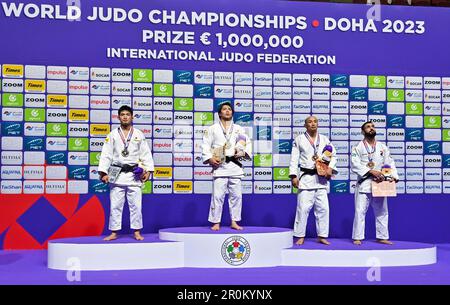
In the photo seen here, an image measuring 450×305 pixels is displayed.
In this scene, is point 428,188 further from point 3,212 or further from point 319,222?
point 3,212

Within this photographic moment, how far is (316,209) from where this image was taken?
21.5ft

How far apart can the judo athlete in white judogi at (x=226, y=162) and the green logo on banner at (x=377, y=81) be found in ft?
7.29

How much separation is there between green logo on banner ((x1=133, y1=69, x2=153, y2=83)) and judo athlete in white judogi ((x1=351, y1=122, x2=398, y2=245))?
2.70 m

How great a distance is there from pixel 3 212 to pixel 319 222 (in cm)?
378

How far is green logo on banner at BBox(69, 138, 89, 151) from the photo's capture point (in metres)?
7.09

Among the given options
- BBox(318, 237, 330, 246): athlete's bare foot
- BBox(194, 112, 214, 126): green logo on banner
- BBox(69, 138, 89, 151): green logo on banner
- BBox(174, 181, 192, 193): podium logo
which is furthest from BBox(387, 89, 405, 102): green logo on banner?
BBox(69, 138, 89, 151): green logo on banner

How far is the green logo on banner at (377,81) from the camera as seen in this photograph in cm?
760

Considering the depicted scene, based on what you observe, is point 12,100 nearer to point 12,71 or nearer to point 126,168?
point 12,71

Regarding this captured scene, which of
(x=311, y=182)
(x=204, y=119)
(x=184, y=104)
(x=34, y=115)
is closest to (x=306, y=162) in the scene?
(x=311, y=182)

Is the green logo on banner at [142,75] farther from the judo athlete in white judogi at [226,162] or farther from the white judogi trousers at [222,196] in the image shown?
the white judogi trousers at [222,196]

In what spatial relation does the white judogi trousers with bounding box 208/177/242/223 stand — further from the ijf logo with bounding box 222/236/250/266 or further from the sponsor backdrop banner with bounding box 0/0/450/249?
the sponsor backdrop banner with bounding box 0/0/450/249

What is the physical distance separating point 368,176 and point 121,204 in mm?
2780

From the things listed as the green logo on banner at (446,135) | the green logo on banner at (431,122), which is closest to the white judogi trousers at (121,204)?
the green logo on banner at (431,122)

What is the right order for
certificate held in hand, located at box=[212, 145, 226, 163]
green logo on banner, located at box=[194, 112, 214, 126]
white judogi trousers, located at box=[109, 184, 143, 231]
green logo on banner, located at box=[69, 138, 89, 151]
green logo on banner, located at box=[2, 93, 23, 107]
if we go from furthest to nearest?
1. green logo on banner, located at box=[194, 112, 214, 126]
2. green logo on banner, located at box=[69, 138, 89, 151]
3. green logo on banner, located at box=[2, 93, 23, 107]
4. certificate held in hand, located at box=[212, 145, 226, 163]
5. white judogi trousers, located at box=[109, 184, 143, 231]
